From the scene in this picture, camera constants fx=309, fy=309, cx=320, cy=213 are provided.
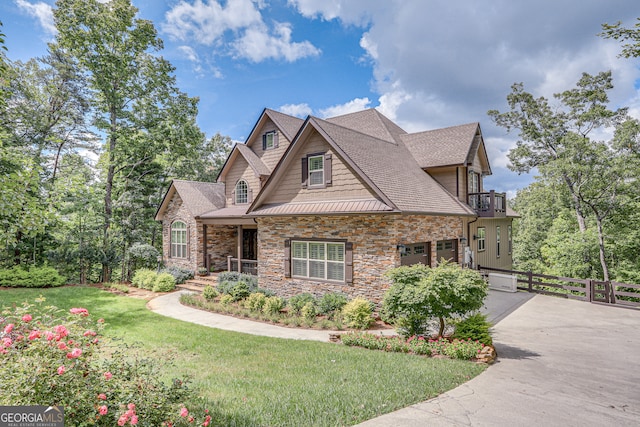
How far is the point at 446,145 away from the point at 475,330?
12084 millimetres

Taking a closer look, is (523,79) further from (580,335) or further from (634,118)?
(580,335)

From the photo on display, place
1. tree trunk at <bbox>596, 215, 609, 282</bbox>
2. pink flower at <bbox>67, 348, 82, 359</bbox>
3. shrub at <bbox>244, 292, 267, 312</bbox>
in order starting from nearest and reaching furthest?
pink flower at <bbox>67, 348, 82, 359</bbox> → shrub at <bbox>244, 292, 267, 312</bbox> → tree trunk at <bbox>596, 215, 609, 282</bbox>

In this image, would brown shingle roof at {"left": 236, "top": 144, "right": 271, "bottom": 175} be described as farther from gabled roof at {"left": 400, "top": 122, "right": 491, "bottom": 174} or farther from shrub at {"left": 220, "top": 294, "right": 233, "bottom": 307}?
gabled roof at {"left": 400, "top": 122, "right": 491, "bottom": 174}

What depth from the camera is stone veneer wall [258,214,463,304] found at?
10758 mm

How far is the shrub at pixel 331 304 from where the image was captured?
432 inches

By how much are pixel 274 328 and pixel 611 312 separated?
41.9 feet

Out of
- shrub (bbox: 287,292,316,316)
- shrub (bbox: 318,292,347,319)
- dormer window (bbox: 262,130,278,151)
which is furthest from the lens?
dormer window (bbox: 262,130,278,151)

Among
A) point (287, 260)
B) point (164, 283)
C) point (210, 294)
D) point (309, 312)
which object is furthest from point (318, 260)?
point (164, 283)

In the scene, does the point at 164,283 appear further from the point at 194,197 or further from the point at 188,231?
the point at 194,197

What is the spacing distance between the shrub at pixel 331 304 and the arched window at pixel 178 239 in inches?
449

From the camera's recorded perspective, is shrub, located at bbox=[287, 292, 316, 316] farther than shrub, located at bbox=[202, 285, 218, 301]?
No

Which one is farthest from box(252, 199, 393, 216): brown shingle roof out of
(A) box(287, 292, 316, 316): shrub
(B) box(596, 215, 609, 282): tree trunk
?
(B) box(596, 215, 609, 282): tree trunk

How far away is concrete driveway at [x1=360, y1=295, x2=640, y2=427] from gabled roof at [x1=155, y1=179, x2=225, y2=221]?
1635cm

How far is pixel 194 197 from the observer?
1947cm
